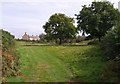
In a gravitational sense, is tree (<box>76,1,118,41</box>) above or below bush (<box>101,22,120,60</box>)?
above

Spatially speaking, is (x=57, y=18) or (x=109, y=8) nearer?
(x=109, y=8)

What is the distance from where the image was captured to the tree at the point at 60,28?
280 feet

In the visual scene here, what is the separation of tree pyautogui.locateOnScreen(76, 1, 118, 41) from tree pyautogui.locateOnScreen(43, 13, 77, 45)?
8094mm

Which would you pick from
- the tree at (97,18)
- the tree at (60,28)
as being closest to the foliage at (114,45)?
the tree at (97,18)

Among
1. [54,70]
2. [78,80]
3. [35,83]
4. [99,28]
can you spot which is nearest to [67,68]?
[54,70]

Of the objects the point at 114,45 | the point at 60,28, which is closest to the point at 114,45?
the point at 114,45

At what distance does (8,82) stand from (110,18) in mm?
51408

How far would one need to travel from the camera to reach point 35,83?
25609 millimetres

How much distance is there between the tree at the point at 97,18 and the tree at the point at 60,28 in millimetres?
8094

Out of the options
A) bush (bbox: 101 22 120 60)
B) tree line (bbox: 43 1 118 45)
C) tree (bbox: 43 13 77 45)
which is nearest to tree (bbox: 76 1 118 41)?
tree line (bbox: 43 1 118 45)

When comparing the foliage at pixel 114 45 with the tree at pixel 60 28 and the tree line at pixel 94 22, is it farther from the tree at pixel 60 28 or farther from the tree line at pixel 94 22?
the tree at pixel 60 28

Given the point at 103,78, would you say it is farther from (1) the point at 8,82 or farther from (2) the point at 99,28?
(2) the point at 99,28

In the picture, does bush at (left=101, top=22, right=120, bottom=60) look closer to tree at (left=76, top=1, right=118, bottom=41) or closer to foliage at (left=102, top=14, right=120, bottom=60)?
foliage at (left=102, top=14, right=120, bottom=60)

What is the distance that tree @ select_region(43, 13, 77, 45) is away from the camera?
85250mm
